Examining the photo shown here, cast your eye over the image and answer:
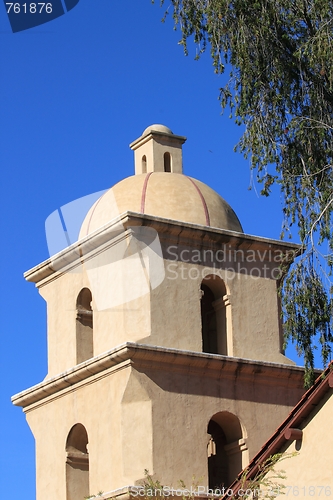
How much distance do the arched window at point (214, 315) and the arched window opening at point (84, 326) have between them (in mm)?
1928

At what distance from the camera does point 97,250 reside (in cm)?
1906

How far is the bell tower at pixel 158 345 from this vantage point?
17.6 meters

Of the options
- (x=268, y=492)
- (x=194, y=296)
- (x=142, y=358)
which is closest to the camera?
(x=268, y=492)

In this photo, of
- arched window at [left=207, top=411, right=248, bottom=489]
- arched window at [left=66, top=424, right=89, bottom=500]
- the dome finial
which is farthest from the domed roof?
arched window at [left=66, top=424, right=89, bottom=500]

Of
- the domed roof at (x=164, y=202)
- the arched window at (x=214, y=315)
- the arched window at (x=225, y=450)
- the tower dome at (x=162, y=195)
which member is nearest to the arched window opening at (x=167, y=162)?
the tower dome at (x=162, y=195)

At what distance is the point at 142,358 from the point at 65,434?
7.77 feet

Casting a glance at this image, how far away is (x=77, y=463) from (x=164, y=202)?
4514 millimetres

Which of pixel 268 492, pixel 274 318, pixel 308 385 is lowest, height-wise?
pixel 268 492

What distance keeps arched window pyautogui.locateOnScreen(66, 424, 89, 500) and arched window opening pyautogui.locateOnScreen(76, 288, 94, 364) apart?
1.25 meters

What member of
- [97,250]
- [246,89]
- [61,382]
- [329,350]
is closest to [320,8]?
[246,89]

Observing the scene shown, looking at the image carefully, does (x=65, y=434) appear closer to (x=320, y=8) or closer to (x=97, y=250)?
(x=97, y=250)

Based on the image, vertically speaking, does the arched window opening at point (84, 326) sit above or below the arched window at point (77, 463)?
above

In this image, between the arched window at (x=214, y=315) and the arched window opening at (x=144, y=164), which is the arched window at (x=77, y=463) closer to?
the arched window at (x=214, y=315)

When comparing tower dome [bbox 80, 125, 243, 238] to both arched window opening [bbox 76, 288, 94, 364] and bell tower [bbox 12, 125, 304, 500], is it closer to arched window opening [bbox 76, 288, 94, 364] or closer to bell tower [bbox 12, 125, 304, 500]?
bell tower [bbox 12, 125, 304, 500]
